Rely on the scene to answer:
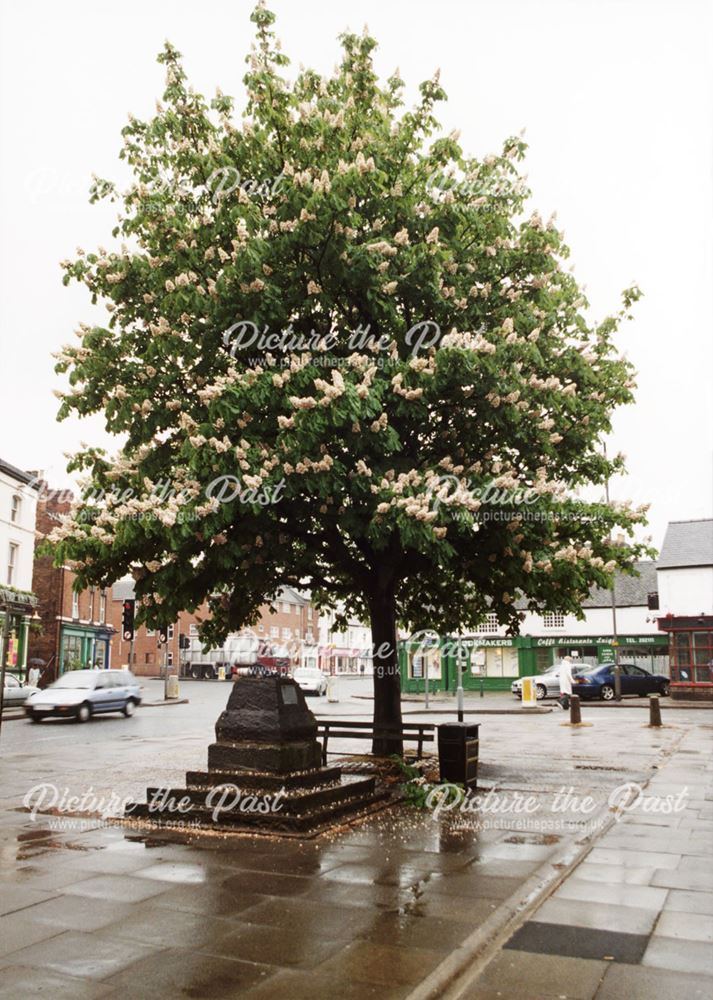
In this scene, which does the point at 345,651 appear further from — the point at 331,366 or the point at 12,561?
the point at 331,366

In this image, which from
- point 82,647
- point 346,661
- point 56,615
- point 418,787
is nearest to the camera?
point 418,787

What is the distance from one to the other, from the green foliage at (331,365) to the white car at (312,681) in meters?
36.9

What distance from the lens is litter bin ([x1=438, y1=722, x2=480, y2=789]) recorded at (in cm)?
1214

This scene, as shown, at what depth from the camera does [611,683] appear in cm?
3822

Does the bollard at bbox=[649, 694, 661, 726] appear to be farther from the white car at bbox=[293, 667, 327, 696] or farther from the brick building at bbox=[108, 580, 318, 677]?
the brick building at bbox=[108, 580, 318, 677]

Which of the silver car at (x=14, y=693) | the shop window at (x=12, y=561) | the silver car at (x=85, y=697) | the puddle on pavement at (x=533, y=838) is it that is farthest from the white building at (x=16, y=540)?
the puddle on pavement at (x=533, y=838)

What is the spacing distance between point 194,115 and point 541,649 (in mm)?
44080

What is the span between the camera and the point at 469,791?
12125mm

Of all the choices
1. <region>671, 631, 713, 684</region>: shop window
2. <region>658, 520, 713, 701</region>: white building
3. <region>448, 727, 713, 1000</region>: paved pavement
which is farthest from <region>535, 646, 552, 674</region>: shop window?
<region>448, 727, 713, 1000</region>: paved pavement

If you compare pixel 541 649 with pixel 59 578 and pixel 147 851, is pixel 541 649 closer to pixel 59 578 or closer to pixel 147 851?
pixel 59 578

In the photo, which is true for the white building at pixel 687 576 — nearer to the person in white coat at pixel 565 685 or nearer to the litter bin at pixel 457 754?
the person in white coat at pixel 565 685

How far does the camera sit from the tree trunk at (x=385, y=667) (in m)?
14.5

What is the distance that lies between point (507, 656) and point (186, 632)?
140 ft

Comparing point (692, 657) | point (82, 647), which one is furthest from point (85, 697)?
point (82, 647)
